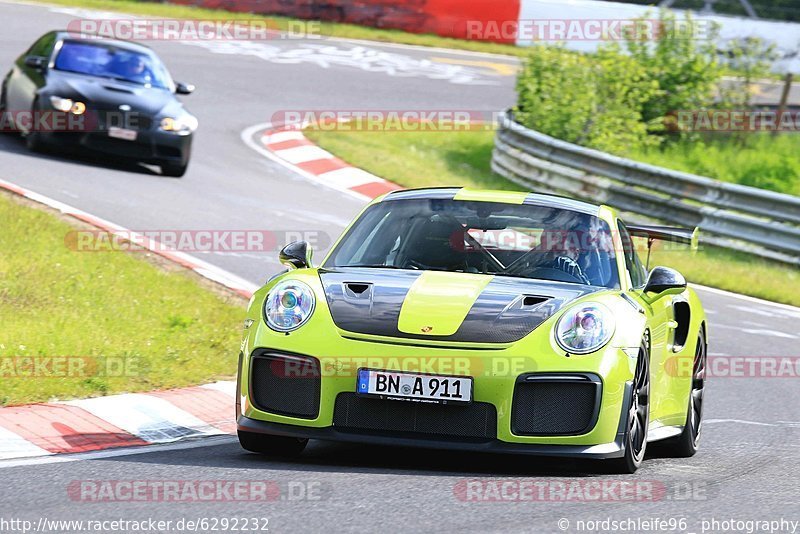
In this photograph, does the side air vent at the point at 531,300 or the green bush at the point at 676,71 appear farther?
the green bush at the point at 676,71

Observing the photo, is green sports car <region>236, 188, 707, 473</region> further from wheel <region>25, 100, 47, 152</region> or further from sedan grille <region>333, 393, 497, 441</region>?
wheel <region>25, 100, 47, 152</region>

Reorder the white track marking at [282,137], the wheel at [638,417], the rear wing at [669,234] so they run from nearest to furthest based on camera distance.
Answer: the wheel at [638,417], the rear wing at [669,234], the white track marking at [282,137]

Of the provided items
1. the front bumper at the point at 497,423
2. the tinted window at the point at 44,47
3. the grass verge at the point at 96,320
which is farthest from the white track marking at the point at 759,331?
the tinted window at the point at 44,47

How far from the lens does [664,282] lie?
697 cm

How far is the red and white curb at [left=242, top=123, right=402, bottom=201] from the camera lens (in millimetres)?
18031

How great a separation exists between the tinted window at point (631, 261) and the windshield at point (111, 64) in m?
9.92

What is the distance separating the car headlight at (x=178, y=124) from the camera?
16.1m

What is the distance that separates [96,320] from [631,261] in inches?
143

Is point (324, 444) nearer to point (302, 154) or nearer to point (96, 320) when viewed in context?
point (96, 320)

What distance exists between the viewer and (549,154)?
18.7m

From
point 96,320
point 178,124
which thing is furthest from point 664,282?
point 178,124

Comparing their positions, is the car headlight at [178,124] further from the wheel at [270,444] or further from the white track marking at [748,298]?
the wheel at [270,444]

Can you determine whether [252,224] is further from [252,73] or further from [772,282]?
[252,73]

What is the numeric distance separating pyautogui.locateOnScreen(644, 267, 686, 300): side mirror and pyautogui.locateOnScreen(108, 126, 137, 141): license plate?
979 centimetres
